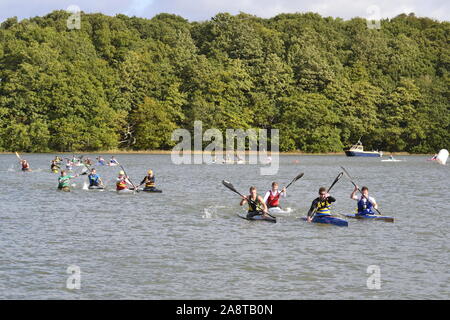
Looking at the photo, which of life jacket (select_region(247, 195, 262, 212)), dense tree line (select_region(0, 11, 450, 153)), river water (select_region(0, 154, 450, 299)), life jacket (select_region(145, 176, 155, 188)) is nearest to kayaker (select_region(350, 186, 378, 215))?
river water (select_region(0, 154, 450, 299))

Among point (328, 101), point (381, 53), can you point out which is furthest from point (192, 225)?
point (381, 53)

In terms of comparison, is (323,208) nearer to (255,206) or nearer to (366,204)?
(366,204)

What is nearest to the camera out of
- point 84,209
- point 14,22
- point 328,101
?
point 84,209

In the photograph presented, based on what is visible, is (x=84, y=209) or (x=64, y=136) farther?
(x=64, y=136)

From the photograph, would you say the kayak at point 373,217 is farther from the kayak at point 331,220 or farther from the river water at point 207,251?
the kayak at point 331,220

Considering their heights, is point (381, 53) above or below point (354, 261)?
above

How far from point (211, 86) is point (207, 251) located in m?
104

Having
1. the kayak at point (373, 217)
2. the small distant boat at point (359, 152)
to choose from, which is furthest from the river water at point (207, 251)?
the small distant boat at point (359, 152)

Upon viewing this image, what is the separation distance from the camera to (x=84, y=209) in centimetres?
3656

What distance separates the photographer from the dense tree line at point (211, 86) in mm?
117375

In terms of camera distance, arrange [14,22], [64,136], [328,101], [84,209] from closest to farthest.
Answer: [84,209]
[64,136]
[328,101]
[14,22]

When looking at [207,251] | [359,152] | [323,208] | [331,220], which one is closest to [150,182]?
[323,208]

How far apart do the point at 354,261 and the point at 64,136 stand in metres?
96.9

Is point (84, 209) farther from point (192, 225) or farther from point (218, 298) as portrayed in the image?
point (218, 298)
